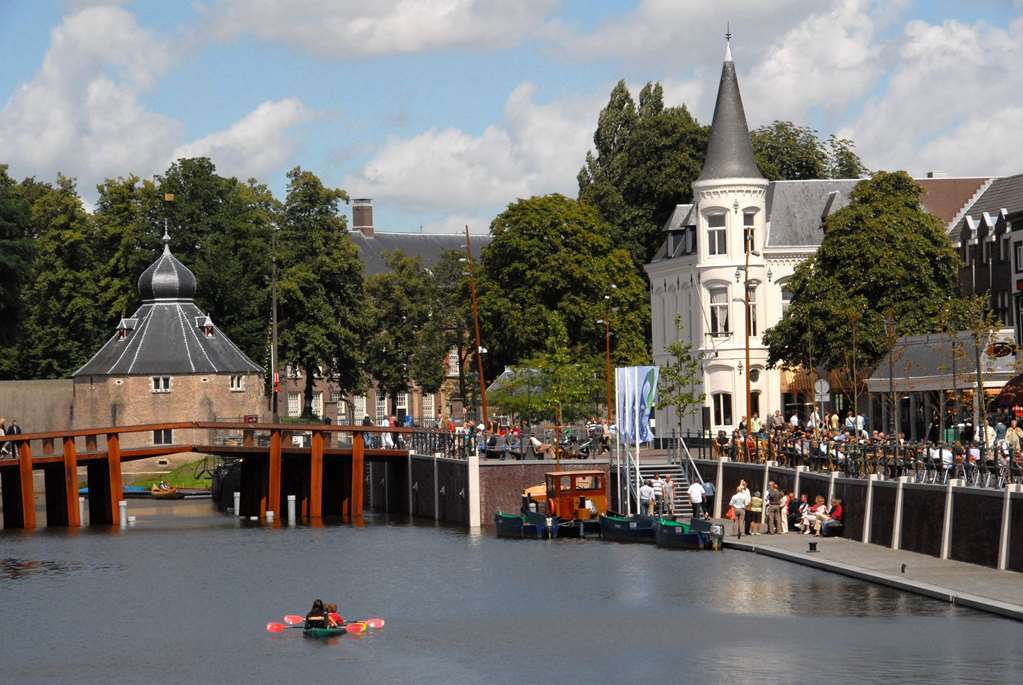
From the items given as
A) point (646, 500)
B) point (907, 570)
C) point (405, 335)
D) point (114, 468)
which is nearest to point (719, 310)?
point (646, 500)

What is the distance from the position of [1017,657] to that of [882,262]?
129ft

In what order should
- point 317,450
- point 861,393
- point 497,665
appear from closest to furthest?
point 497,665 → point 861,393 → point 317,450

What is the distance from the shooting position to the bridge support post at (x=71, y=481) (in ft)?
247

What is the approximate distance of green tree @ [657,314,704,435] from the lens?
80.2m

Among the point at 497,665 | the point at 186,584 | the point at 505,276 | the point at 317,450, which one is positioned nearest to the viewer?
the point at 497,665

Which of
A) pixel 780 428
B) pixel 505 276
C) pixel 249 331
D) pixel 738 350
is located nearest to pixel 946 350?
pixel 780 428

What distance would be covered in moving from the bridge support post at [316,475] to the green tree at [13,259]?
84.0 ft

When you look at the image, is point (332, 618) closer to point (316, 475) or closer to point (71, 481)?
Result: point (71, 481)

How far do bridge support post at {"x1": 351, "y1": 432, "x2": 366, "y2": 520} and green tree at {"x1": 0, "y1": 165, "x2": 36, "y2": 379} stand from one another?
26413 millimetres

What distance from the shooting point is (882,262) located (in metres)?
73.3

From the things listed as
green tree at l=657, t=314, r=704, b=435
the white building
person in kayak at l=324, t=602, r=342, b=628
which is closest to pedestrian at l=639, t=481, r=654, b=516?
green tree at l=657, t=314, r=704, b=435

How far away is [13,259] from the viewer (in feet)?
317

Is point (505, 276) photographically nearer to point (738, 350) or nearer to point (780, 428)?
point (738, 350)

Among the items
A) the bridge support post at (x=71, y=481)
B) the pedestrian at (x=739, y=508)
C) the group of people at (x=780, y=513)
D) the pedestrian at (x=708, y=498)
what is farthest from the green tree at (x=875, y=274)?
the bridge support post at (x=71, y=481)
